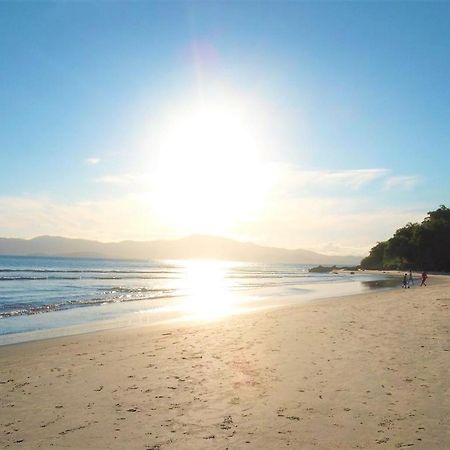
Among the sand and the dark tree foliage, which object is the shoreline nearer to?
the sand

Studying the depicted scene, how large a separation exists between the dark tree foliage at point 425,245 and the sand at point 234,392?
95.2 metres

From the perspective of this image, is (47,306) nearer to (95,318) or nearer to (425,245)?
(95,318)

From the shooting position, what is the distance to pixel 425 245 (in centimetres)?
10344

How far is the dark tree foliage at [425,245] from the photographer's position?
101312mm

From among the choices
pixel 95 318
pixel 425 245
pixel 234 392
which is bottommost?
pixel 95 318

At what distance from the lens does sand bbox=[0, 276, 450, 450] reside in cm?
634

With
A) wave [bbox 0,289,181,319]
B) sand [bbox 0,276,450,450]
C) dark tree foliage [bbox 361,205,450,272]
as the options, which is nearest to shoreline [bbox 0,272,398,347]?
wave [bbox 0,289,181,319]

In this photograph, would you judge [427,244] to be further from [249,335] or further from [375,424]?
[375,424]

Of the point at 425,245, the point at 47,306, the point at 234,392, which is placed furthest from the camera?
the point at 425,245

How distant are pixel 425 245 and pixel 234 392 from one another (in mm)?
106966

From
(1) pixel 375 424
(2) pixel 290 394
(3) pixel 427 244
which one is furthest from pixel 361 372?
(3) pixel 427 244

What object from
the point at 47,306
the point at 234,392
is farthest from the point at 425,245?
the point at 234,392

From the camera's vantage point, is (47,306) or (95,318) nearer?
(95,318)

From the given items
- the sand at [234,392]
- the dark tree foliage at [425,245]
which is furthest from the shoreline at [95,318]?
the dark tree foliage at [425,245]
